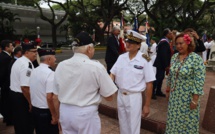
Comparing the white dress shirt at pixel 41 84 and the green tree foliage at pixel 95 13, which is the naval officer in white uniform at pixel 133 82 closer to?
the white dress shirt at pixel 41 84

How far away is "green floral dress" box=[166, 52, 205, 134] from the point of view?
294cm

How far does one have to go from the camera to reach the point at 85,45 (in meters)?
→ 2.32

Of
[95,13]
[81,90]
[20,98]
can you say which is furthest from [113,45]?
[95,13]

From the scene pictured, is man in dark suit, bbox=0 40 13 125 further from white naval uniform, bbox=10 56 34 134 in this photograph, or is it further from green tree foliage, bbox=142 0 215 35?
green tree foliage, bbox=142 0 215 35

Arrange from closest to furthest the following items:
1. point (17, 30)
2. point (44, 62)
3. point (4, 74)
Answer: point (44, 62) < point (4, 74) < point (17, 30)

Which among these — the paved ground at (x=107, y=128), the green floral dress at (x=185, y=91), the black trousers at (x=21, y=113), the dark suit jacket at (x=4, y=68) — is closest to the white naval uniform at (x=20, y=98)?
the black trousers at (x=21, y=113)

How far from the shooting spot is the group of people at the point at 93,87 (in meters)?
2.28

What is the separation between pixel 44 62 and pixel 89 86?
37.4 inches

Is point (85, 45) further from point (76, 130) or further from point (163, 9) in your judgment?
point (163, 9)

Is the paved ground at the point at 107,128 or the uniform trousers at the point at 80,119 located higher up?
the uniform trousers at the point at 80,119

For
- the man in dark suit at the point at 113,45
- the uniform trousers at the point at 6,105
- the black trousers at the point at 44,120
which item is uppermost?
the man in dark suit at the point at 113,45

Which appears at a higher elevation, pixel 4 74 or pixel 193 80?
pixel 193 80

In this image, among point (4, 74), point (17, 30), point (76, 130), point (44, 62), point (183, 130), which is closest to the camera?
point (76, 130)

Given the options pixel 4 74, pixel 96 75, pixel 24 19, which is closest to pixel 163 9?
pixel 24 19
